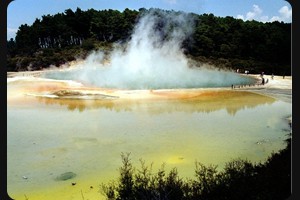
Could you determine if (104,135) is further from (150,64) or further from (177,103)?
(150,64)

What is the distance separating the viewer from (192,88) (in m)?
13.1

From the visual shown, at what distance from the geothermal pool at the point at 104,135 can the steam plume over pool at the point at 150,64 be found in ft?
2.73

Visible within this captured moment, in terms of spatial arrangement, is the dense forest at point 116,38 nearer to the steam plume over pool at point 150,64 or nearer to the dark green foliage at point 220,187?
the steam plume over pool at point 150,64

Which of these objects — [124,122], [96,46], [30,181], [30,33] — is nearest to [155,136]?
[124,122]

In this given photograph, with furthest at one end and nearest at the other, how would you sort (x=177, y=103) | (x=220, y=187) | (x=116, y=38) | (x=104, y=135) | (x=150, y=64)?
(x=150, y=64), (x=116, y=38), (x=177, y=103), (x=104, y=135), (x=220, y=187)

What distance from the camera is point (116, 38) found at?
10.1 metres

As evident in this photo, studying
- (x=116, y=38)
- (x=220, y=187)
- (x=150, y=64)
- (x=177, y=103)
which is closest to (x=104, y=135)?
(x=177, y=103)

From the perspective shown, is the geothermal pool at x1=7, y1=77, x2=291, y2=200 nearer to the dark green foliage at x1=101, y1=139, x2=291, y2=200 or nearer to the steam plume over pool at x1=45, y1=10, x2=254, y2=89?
the dark green foliage at x1=101, y1=139, x2=291, y2=200

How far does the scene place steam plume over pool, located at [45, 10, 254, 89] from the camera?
10.2m

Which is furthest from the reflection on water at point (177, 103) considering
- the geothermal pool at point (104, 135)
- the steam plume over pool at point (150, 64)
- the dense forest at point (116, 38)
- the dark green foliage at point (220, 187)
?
the dark green foliage at point (220, 187)

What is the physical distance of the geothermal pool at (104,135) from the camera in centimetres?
655

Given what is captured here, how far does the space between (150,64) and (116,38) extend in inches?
119

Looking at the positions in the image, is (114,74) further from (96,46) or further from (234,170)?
(234,170)

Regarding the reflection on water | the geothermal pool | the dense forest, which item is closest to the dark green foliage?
the geothermal pool
